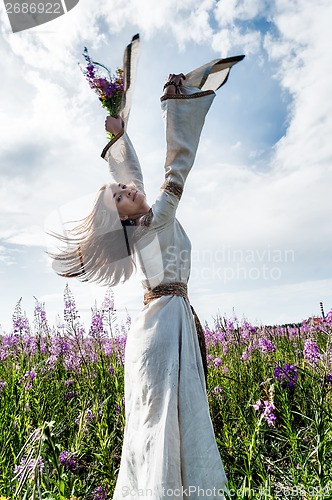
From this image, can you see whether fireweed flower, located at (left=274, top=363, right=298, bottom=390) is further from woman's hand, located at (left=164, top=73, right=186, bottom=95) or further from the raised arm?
woman's hand, located at (left=164, top=73, right=186, bottom=95)

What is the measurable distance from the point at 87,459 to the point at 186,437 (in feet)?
5.58

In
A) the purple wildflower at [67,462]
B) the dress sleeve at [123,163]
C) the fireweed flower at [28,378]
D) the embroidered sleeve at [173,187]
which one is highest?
the dress sleeve at [123,163]

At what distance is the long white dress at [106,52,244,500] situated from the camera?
1804 mm

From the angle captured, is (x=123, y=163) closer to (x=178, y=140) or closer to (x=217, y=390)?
(x=178, y=140)

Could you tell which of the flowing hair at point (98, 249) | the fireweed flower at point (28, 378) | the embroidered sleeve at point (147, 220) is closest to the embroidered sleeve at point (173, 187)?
the embroidered sleeve at point (147, 220)

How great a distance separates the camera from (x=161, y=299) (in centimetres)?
Answer: 216

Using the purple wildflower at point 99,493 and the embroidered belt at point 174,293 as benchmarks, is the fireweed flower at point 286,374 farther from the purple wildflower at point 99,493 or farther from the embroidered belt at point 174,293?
the purple wildflower at point 99,493

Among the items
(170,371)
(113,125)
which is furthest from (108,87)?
(170,371)

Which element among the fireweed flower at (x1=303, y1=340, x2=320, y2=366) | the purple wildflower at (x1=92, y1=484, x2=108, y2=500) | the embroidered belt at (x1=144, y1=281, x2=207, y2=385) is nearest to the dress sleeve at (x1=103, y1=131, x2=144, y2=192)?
the embroidered belt at (x1=144, y1=281, x2=207, y2=385)

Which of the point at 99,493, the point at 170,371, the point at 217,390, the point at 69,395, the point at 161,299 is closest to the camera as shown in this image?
the point at 170,371

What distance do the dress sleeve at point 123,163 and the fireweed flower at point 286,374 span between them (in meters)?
1.70

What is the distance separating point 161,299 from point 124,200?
0.60m

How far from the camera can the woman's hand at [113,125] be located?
2.63 meters

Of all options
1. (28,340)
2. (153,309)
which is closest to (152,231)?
(153,309)
